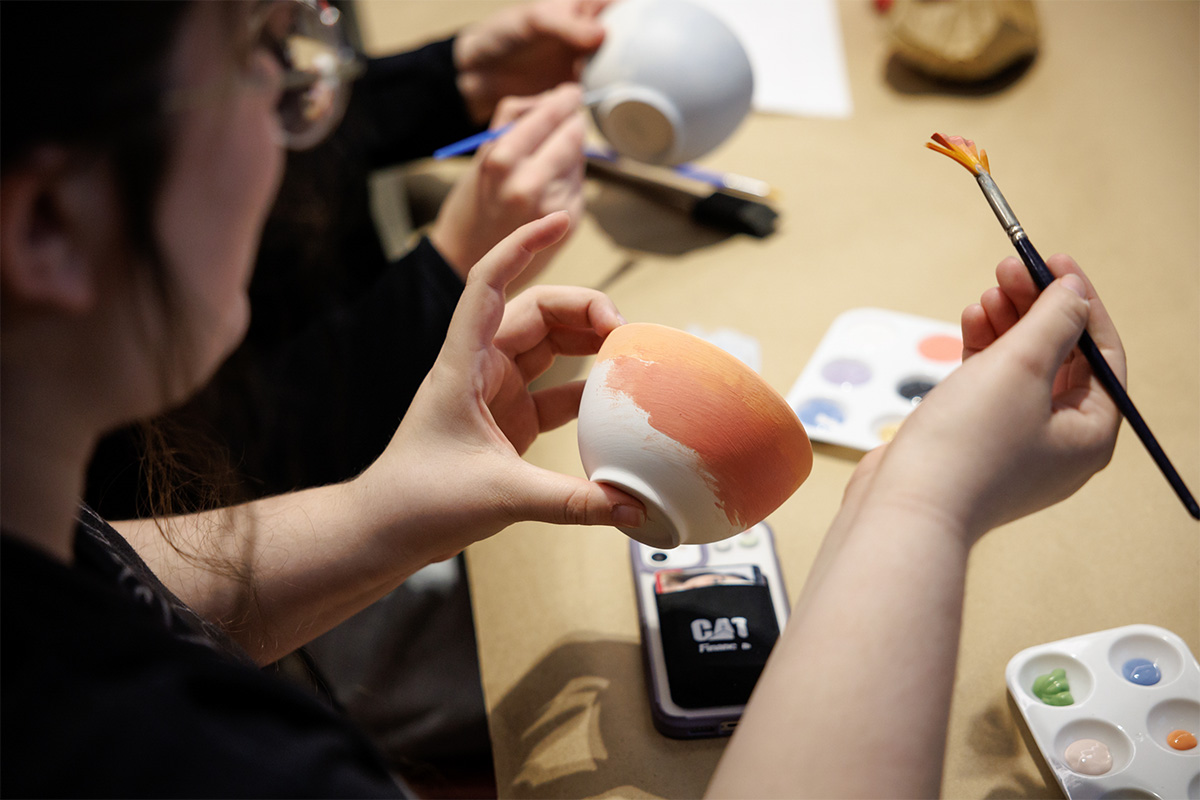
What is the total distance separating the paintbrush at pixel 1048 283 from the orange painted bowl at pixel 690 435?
0.16 metres

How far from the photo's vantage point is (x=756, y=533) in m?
0.67

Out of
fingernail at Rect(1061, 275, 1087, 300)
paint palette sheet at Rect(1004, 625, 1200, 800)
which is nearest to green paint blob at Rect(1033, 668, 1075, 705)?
paint palette sheet at Rect(1004, 625, 1200, 800)

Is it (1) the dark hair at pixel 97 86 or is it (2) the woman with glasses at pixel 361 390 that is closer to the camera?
(1) the dark hair at pixel 97 86

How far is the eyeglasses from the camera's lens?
0.49 m

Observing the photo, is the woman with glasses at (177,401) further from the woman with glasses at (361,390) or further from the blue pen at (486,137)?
the blue pen at (486,137)

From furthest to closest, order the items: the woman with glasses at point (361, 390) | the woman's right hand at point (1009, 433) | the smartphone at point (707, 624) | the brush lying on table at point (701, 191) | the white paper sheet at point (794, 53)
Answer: the white paper sheet at point (794, 53), the brush lying on table at point (701, 191), the woman with glasses at point (361, 390), the smartphone at point (707, 624), the woman's right hand at point (1009, 433)

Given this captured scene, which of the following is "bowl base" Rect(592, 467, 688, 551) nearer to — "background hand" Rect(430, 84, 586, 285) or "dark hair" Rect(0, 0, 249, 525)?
"dark hair" Rect(0, 0, 249, 525)

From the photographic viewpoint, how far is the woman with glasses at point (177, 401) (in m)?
0.36

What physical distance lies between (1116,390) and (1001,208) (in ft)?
0.40

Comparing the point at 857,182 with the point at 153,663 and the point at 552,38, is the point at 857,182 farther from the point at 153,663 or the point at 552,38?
the point at 153,663

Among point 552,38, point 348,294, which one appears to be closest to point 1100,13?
point 552,38

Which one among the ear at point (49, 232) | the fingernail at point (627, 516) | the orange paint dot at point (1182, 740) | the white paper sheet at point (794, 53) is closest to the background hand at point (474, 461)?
the fingernail at point (627, 516)

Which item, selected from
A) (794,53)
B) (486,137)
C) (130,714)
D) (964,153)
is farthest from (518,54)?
(130,714)

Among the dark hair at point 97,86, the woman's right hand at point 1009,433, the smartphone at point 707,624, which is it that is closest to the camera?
the dark hair at point 97,86
